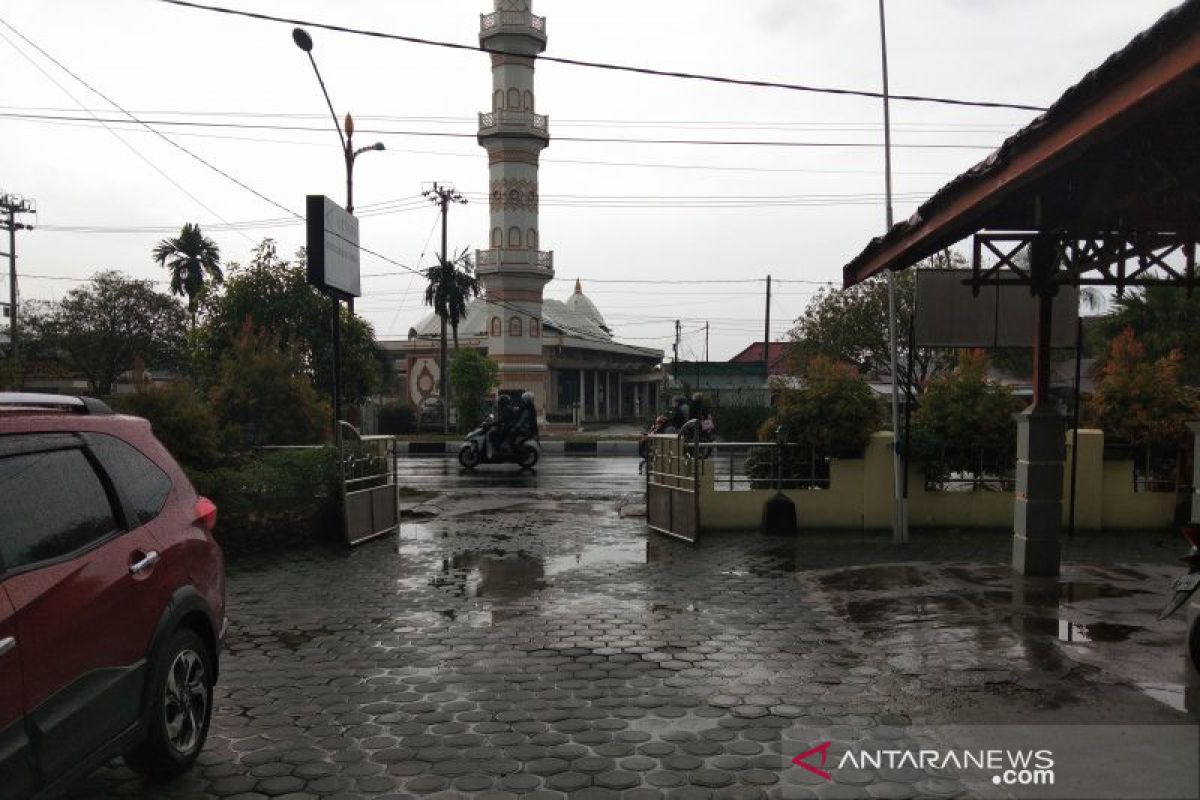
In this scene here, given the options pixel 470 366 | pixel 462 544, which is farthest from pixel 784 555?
pixel 470 366

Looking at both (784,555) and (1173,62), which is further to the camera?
(784,555)

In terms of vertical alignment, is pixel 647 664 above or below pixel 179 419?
below

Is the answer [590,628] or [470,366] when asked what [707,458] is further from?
[470,366]

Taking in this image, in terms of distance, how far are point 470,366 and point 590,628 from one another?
33620 millimetres

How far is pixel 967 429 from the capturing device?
11.5m

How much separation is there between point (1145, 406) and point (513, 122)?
40694 millimetres

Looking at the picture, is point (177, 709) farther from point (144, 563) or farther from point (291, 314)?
point (291, 314)

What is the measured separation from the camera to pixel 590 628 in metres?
7.13

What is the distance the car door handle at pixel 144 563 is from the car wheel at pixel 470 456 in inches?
698

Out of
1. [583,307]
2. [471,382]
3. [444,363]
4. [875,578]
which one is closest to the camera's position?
[875,578]

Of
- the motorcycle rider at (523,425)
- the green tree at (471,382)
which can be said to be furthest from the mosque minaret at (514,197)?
the motorcycle rider at (523,425)

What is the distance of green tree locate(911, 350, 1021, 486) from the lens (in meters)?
11.5

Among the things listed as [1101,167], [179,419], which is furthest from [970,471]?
[179,419]

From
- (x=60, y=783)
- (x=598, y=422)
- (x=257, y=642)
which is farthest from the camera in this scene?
(x=598, y=422)
